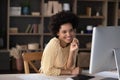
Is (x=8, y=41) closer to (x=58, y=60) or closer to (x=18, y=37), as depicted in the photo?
(x=18, y=37)

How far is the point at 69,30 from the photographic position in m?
2.47

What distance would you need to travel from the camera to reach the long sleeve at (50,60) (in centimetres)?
229

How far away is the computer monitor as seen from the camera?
5.95ft

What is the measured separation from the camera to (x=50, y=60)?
7.70ft

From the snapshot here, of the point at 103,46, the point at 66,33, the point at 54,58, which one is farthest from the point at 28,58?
the point at 103,46

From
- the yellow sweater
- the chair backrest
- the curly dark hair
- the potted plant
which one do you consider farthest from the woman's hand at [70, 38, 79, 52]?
the potted plant

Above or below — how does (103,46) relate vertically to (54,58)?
above

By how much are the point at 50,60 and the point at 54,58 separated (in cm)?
6

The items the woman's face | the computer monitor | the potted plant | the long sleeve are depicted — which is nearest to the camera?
the computer monitor

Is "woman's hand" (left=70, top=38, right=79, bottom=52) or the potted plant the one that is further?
the potted plant

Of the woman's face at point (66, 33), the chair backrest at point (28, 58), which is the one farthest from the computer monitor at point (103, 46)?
the chair backrest at point (28, 58)

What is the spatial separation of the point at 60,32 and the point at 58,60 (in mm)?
258

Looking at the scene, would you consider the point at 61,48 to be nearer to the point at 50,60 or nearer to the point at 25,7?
the point at 50,60

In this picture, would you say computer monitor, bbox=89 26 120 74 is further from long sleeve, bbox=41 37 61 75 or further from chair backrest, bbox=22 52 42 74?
chair backrest, bbox=22 52 42 74
